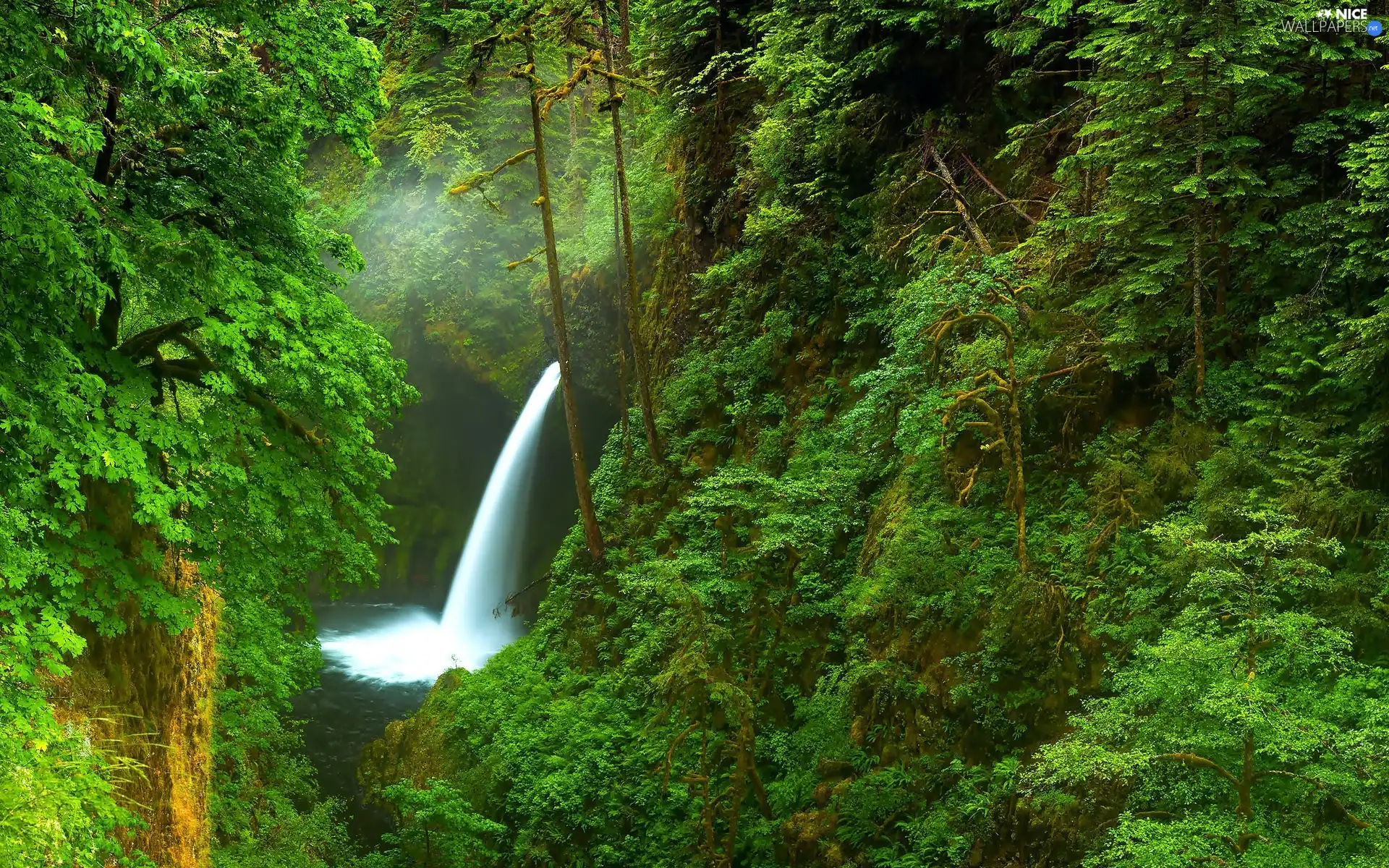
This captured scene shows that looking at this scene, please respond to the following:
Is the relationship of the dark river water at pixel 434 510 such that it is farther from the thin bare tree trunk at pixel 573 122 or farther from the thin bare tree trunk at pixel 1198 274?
the thin bare tree trunk at pixel 1198 274

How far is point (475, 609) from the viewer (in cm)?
2019

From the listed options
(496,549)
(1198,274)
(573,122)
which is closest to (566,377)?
(496,549)

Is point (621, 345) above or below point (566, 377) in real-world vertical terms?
above

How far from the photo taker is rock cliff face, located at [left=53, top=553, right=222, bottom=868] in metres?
6.57

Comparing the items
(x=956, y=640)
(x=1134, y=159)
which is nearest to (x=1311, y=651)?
(x=956, y=640)

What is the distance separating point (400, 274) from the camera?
26672 millimetres

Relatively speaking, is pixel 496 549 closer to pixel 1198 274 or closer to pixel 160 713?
pixel 160 713

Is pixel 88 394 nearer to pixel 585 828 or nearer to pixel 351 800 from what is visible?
pixel 585 828

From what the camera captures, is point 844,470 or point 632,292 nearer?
point 844,470

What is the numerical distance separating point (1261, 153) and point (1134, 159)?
3.60 ft
